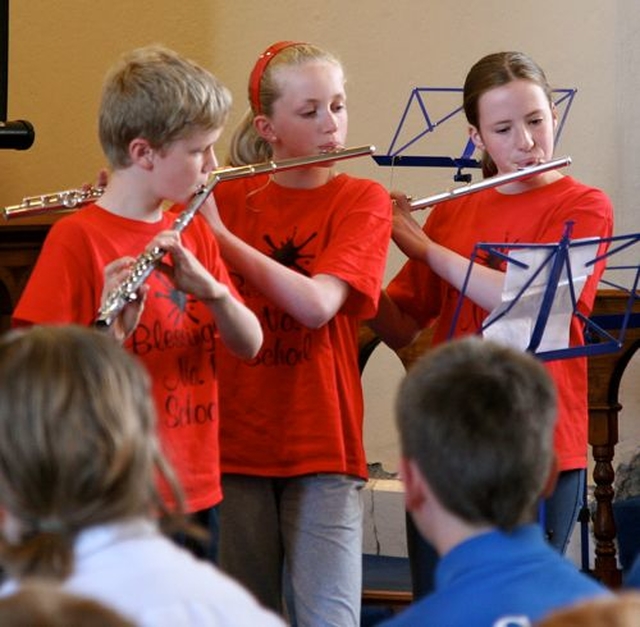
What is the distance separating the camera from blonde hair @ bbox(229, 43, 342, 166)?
2.78 meters

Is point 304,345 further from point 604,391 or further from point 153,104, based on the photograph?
point 604,391

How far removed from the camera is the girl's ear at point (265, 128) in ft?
9.24

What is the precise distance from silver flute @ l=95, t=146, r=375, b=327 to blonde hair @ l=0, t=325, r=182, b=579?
774 mm

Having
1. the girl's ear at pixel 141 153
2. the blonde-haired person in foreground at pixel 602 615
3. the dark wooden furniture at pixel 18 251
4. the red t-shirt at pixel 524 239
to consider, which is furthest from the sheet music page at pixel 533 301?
the blonde-haired person in foreground at pixel 602 615

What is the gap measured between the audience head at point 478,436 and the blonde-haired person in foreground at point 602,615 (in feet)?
1.74

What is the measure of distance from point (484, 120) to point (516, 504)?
4.62 feet

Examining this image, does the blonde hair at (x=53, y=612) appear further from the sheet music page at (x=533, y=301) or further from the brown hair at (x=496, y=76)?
the brown hair at (x=496, y=76)

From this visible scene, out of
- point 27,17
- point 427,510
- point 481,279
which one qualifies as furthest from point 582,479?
point 27,17

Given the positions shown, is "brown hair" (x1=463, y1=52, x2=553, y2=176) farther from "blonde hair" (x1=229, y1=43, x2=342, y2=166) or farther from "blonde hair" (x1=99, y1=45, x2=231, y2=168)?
"blonde hair" (x1=99, y1=45, x2=231, y2=168)

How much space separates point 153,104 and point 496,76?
0.77 m

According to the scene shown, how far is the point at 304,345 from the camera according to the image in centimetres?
268

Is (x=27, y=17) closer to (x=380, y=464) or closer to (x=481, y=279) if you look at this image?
(x=380, y=464)

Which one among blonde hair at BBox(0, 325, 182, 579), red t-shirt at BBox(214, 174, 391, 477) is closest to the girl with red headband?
red t-shirt at BBox(214, 174, 391, 477)

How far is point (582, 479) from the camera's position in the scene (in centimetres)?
281
